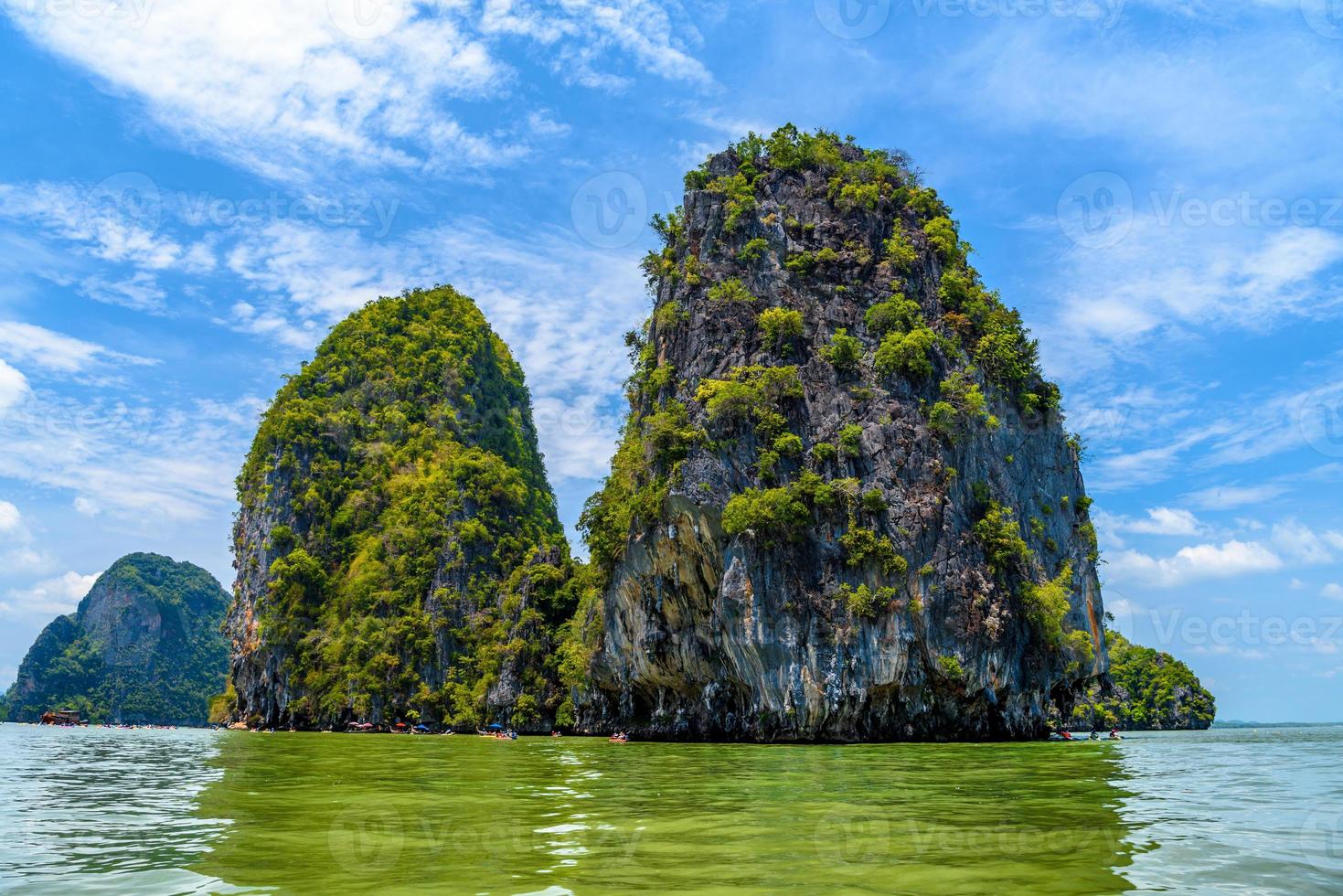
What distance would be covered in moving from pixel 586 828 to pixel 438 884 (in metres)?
3.09

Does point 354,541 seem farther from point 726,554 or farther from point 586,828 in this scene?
point 586,828

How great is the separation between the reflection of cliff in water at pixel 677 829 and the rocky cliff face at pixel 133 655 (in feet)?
303

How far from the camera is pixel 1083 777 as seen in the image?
50.4 ft

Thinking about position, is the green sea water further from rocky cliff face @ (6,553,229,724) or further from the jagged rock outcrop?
rocky cliff face @ (6,553,229,724)

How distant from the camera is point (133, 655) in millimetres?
98188

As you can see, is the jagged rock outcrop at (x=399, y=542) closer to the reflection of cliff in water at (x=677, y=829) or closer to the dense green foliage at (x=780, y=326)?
the dense green foliage at (x=780, y=326)

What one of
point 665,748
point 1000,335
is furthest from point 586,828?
point 1000,335

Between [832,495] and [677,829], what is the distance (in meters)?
26.0

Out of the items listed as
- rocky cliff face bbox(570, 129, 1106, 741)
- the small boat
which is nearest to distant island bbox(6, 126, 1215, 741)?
rocky cliff face bbox(570, 129, 1106, 741)

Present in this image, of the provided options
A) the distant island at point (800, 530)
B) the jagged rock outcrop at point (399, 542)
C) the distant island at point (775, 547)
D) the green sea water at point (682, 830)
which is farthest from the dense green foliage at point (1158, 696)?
the green sea water at point (682, 830)

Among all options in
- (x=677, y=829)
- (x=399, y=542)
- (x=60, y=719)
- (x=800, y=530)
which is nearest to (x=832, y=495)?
(x=800, y=530)

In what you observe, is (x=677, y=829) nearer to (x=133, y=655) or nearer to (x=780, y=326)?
(x=780, y=326)

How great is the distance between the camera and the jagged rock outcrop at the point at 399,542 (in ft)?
185

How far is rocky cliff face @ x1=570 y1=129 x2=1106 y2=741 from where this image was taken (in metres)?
33.2
